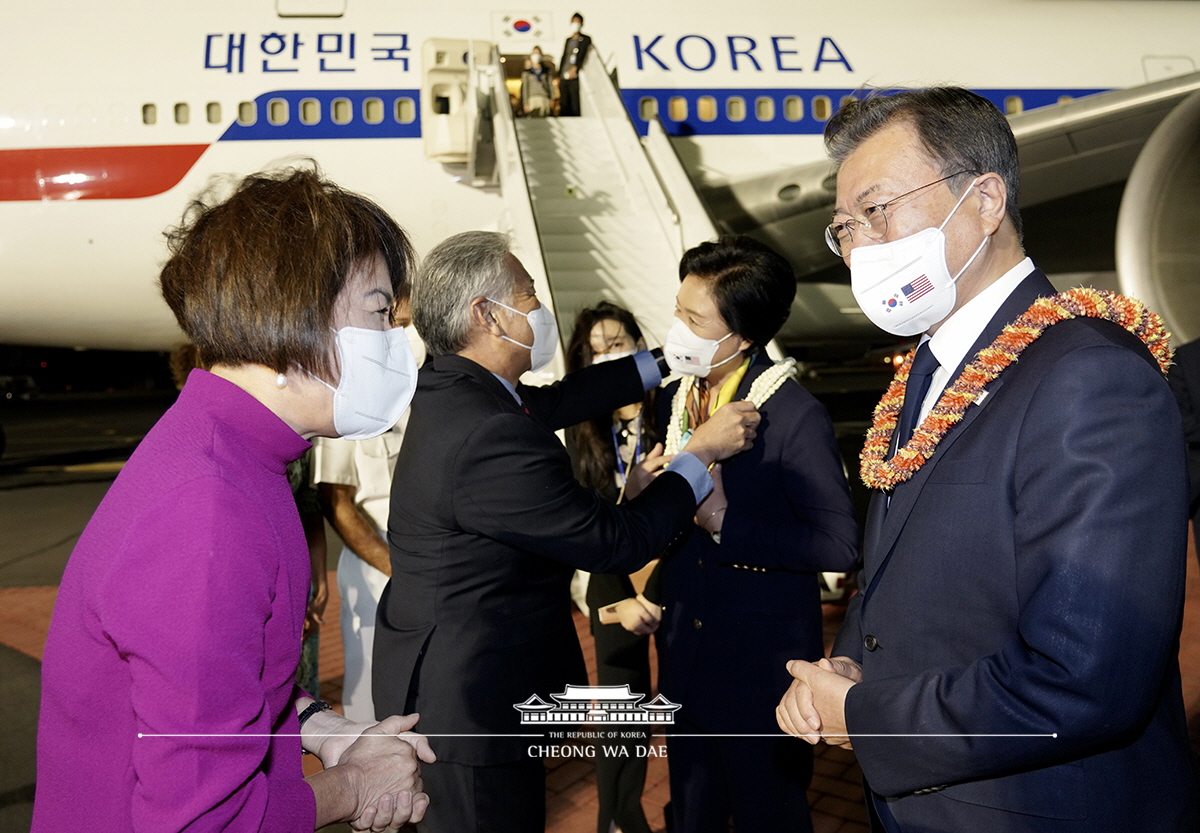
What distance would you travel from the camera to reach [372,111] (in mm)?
8133

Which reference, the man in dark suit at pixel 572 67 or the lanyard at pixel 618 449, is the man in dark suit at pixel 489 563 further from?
the man in dark suit at pixel 572 67

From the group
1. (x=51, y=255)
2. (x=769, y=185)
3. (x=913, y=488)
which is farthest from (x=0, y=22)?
(x=913, y=488)

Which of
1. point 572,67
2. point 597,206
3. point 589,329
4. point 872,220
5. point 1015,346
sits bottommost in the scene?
point 589,329

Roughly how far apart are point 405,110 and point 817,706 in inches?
318

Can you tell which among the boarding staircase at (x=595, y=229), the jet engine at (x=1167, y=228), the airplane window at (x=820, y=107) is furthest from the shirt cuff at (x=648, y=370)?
the airplane window at (x=820, y=107)

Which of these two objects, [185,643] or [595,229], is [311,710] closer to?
[185,643]

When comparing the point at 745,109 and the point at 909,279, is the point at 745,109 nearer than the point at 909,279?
No

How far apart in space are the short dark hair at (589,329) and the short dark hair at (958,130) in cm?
189

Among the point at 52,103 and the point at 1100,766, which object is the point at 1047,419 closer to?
the point at 1100,766

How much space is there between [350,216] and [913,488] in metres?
0.92

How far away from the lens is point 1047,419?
1052mm

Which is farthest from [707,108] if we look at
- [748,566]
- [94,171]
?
[748,566]

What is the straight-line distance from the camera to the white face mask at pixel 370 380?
1.18 metres

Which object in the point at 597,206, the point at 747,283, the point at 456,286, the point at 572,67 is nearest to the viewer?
the point at 456,286
